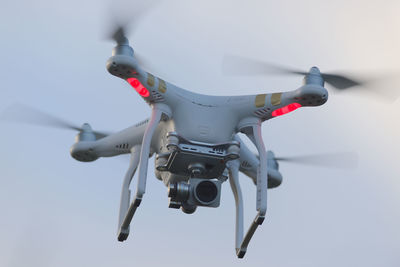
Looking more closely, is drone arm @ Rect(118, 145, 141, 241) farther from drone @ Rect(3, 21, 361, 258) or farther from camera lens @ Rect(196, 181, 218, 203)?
camera lens @ Rect(196, 181, 218, 203)

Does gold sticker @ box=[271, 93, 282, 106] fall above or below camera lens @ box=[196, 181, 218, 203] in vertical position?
above

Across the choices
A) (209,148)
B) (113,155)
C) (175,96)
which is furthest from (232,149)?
(113,155)

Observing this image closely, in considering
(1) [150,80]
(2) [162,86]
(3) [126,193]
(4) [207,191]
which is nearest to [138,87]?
(1) [150,80]

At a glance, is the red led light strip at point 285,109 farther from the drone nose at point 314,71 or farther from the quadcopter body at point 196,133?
the drone nose at point 314,71

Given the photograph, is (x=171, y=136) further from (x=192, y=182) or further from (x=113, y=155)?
(x=113, y=155)

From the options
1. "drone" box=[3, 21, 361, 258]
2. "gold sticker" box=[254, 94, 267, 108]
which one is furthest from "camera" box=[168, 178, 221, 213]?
"gold sticker" box=[254, 94, 267, 108]

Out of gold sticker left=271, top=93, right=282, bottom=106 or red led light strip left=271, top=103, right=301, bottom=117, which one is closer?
red led light strip left=271, top=103, right=301, bottom=117

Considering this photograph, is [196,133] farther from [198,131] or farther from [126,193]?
[126,193]
